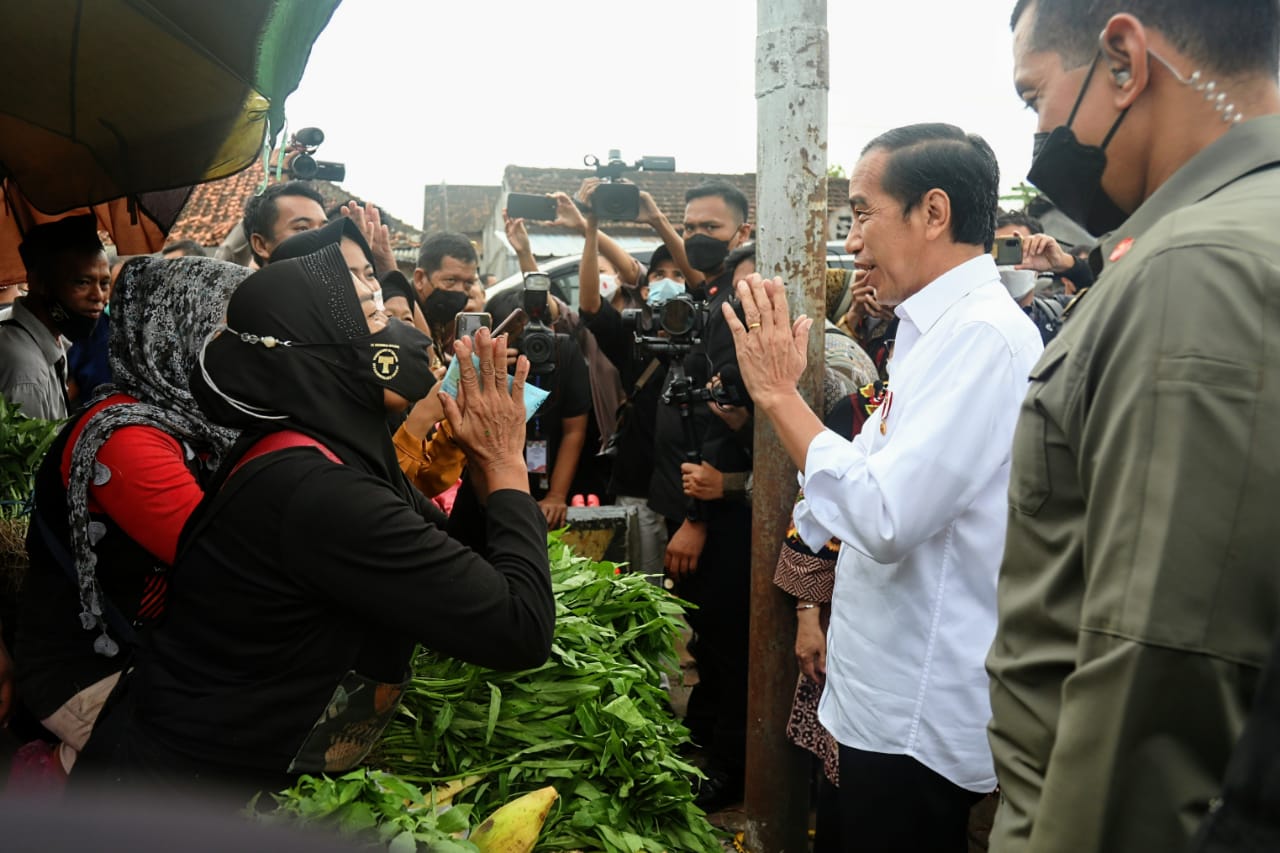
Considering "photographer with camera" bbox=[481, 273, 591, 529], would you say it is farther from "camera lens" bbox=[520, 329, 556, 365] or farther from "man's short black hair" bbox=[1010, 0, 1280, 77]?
"man's short black hair" bbox=[1010, 0, 1280, 77]

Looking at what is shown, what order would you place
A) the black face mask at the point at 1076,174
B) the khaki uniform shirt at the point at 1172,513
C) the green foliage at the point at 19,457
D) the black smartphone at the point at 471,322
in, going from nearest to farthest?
the khaki uniform shirt at the point at 1172,513
the black face mask at the point at 1076,174
the black smartphone at the point at 471,322
the green foliage at the point at 19,457

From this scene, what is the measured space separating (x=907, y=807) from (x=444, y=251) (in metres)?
4.40

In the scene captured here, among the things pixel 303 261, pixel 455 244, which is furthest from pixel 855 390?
pixel 455 244

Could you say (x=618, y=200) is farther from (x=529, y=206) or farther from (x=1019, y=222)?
(x=1019, y=222)

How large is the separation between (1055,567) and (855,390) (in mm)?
2338

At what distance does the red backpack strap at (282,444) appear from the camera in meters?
2.07

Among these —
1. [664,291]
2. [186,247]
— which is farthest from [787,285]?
[186,247]

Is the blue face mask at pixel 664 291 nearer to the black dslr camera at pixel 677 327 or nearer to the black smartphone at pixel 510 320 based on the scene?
the black dslr camera at pixel 677 327

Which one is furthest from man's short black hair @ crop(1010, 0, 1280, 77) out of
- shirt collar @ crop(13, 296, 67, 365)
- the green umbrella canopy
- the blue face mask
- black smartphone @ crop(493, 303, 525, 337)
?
shirt collar @ crop(13, 296, 67, 365)

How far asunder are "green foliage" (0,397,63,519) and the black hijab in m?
1.78

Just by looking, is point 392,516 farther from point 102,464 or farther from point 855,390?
point 855,390

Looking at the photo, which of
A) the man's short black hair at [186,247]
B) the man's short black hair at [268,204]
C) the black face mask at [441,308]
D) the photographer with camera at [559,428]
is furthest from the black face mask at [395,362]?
the man's short black hair at [186,247]

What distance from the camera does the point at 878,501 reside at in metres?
2.05

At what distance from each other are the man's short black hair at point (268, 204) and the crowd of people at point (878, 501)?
0.06 meters
